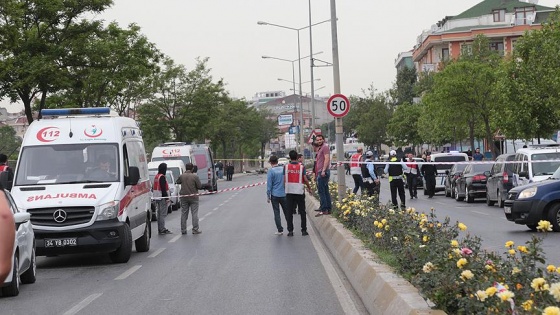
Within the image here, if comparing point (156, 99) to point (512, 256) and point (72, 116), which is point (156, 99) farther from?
point (512, 256)

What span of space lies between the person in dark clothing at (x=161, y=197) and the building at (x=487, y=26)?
75.8 meters

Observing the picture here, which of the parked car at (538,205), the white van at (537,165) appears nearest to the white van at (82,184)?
the parked car at (538,205)

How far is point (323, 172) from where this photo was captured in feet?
69.5

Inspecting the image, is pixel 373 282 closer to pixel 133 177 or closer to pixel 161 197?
pixel 133 177

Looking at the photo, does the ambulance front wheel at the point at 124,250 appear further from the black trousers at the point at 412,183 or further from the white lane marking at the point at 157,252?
the black trousers at the point at 412,183

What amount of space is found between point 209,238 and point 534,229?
23.0 ft

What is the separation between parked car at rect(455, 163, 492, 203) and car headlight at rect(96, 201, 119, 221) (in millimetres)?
19694

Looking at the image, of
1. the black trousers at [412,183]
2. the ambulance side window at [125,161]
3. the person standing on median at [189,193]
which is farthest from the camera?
the black trousers at [412,183]

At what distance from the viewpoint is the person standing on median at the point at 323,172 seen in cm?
2119

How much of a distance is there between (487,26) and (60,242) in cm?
9304

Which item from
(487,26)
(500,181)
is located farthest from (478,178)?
(487,26)

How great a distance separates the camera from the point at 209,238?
20.5 m

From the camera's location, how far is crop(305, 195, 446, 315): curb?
7742 mm

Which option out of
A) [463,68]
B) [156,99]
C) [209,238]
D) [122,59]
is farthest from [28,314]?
[156,99]
